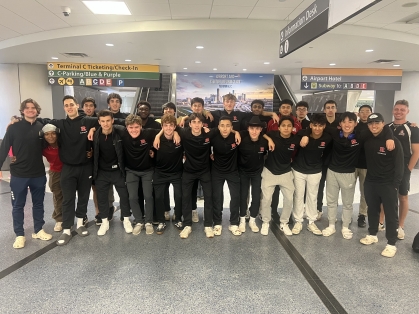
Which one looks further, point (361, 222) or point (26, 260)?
point (361, 222)

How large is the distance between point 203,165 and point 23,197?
223 centimetres

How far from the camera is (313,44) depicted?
602cm

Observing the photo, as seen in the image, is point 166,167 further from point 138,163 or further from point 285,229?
point 285,229

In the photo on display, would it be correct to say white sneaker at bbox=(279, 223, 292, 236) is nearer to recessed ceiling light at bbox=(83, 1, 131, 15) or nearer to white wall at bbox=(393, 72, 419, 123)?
recessed ceiling light at bbox=(83, 1, 131, 15)

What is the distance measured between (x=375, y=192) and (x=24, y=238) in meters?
4.30

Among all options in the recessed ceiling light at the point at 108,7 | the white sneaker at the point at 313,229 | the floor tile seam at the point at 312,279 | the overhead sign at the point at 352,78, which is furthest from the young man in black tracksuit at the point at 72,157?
the overhead sign at the point at 352,78

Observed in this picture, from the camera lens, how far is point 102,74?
27.0 feet

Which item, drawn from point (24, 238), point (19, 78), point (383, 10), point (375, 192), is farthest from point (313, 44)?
point (19, 78)

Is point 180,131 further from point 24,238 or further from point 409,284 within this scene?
point 409,284

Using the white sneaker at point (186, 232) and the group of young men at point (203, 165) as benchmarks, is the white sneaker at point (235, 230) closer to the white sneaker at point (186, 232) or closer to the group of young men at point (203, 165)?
the group of young men at point (203, 165)

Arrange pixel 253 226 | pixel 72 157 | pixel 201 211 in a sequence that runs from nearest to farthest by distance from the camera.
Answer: pixel 72 157 < pixel 253 226 < pixel 201 211

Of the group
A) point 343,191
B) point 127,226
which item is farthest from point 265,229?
point 127,226

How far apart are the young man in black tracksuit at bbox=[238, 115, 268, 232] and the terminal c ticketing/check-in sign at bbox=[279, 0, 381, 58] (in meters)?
1.12

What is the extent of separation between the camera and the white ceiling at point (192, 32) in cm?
449
